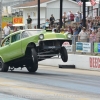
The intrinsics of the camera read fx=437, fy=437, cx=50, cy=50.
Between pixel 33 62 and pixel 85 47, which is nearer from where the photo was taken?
pixel 33 62

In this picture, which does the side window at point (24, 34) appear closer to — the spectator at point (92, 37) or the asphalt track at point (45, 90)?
the asphalt track at point (45, 90)

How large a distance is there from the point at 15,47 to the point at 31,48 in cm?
121

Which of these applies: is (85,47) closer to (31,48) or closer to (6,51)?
(6,51)

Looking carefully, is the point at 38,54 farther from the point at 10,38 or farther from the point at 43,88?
the point at 43,88

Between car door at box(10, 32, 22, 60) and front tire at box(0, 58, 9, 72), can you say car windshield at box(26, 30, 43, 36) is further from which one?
front tire at box(0, 58, 9, 72)

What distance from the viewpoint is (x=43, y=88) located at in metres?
14.7

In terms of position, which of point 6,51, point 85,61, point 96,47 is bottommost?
point 85,61

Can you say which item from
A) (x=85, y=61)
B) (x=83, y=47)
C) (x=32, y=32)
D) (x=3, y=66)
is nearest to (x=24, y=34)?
(x=32, y=32)

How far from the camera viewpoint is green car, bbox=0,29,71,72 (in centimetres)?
1989

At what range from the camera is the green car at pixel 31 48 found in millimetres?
19891

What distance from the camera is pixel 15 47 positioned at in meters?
21.0

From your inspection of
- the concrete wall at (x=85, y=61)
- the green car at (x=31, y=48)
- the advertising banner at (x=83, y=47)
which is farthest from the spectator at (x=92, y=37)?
the green car at (x=31, y=48)

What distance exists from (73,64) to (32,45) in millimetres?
7004

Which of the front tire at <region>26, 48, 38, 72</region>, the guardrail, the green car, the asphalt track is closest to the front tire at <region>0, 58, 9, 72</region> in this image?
the green car
